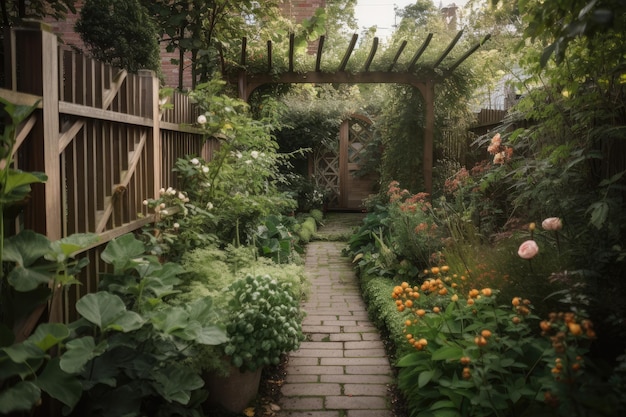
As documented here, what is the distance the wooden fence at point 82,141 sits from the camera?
7.26 ft

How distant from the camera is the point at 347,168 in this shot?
40.6ft

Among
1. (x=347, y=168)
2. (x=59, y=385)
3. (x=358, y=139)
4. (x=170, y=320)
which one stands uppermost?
(x=358, y=139)

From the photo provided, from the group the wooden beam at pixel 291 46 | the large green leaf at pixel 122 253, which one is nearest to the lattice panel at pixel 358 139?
the wooden beam at pixel 291 46

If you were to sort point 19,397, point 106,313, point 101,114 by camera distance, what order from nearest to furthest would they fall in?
point 19,397, point 106,313, point 101,114

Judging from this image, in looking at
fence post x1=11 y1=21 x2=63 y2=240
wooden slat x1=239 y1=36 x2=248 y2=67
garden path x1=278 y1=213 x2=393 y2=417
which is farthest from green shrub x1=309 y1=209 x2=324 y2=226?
fence post x1=11 y1=21 x2=63 y2=240

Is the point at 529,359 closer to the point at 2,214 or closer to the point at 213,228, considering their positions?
the point at 2,214

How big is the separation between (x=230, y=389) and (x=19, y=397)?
4.52 ft

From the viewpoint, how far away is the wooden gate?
12336 mm

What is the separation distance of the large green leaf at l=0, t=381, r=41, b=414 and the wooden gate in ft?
34.8

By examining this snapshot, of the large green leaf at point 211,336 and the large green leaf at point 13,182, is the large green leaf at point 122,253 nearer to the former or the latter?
the large green leaf at point 211,336

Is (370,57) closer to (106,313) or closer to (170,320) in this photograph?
(170,320)

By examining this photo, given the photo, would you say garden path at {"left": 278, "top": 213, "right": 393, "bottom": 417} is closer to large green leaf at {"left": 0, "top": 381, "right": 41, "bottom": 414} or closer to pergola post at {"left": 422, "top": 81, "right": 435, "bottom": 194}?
large green leaf at {"left": 0, "top": 381, "right": 41, "bottom": 414}

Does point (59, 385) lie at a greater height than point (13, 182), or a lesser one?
lesser

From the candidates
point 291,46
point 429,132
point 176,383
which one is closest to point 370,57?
point 291,46
